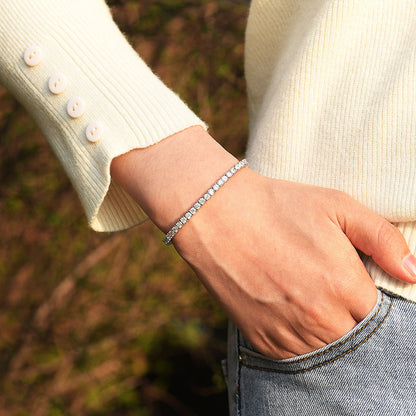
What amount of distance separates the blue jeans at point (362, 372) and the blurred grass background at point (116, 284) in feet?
4.76

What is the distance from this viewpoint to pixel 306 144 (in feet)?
2.95

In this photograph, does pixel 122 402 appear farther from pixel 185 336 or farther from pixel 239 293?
pixel 239 293

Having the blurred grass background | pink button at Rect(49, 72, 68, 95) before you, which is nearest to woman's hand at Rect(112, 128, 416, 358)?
pink button at Rect(49, 72, 68, 95)

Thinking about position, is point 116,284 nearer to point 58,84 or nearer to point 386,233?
point 58,84

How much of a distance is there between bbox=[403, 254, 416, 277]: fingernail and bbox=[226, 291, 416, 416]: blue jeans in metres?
0.06

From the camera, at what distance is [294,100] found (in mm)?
891

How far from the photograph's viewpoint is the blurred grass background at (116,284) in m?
2.14

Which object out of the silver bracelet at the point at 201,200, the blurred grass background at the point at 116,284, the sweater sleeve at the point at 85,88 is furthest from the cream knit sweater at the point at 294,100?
the blurred grass background at the point at 116,284

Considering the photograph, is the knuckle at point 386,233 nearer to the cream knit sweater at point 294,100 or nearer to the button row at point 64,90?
the cream knit sweater at point 294,100

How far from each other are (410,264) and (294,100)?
0.37m

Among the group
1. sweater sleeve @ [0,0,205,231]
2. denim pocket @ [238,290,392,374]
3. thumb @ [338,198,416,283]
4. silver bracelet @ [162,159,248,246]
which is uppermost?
sweater sleeve @ [0,0,205,231]

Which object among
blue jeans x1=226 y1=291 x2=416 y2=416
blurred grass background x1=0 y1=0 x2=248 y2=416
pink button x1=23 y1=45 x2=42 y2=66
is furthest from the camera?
blurred grass background x1=0 y1=0 x2=248 y2=416

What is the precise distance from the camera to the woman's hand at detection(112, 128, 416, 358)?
2.58 ft

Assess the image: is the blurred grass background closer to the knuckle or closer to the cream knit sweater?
the cream knit sweater
